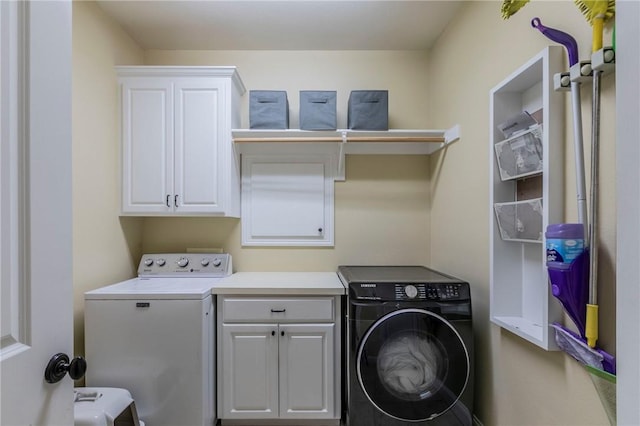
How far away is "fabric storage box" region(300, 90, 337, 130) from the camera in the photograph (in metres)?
2.16

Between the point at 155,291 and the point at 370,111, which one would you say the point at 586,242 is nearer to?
the point at 370,111

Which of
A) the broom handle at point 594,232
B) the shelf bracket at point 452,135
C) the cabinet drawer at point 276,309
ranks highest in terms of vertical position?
the shelf bracket at point 452,135

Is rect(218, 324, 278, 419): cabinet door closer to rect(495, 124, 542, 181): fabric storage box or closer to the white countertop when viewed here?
the white countertop

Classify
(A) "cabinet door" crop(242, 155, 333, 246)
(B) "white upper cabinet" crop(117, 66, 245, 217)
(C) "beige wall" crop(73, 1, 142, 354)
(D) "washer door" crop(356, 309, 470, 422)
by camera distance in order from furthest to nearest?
(A) "cabinet door" crop(242, 155, 333, 246), (B) "white upper cabinet" crop(117, 66, 245, 217), (C) "beige wall" crop(73, 1, 142, 354), (D) "washer door" crop(356, 309, 470, 422)

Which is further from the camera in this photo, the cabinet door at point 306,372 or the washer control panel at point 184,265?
the washer control panel at point 184,265

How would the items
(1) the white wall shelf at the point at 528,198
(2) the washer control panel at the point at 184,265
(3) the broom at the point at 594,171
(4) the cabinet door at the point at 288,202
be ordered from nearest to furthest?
1. (3) the broom at the point at 594,171
2. (1) the white wall shelf at the point at 528,198
3. (2) the washer control panel at the point at 184,265
4. (4) the cabinet door at the point at 288,202

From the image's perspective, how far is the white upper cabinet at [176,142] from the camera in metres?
2.10

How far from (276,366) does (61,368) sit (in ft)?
4.34

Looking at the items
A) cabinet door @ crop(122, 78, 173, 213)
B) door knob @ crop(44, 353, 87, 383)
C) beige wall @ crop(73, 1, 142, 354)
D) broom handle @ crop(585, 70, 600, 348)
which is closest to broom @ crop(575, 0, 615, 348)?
broom handle @ crop(585, 70, 600, 348)

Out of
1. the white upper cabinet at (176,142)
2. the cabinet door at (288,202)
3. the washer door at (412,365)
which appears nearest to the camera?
the washer door at (412,365)

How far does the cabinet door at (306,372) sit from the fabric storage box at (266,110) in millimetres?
1398

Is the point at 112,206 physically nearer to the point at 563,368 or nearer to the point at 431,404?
the point at 431,404

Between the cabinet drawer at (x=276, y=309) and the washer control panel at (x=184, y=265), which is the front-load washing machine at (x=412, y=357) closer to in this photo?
the cabinet drawer at (x=276, y=309)

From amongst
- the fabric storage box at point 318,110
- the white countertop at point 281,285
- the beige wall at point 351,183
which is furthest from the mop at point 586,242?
the beige wall at point 351,183
